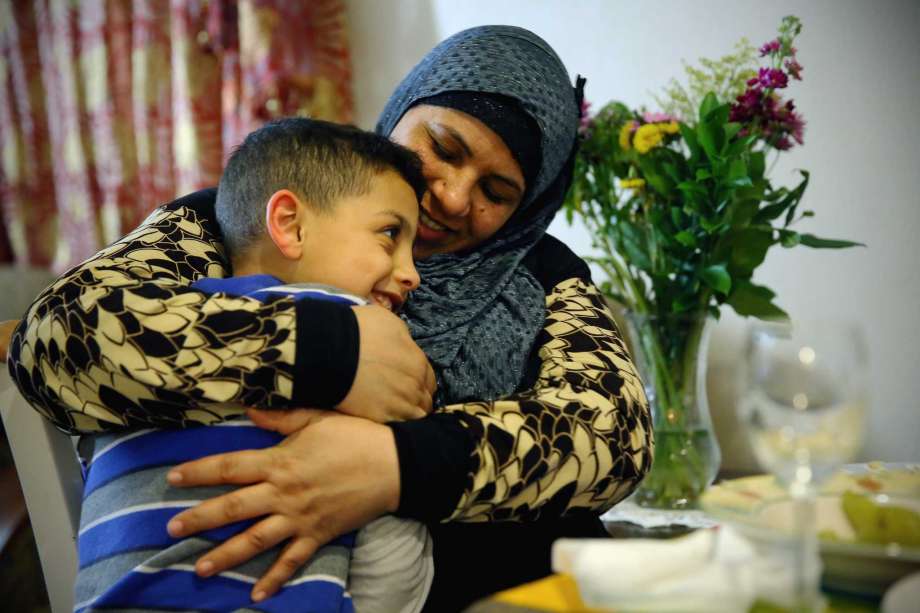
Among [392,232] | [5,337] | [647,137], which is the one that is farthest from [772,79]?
[5,337]

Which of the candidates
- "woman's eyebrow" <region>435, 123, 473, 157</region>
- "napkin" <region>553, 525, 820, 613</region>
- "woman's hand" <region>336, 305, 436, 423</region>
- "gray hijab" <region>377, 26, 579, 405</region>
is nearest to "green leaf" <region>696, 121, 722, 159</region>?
"gray hijab" <region>377, 26, 579, 405</region>

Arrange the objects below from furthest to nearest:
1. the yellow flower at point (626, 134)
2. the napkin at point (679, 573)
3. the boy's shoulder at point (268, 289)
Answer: the yellow flower at point (626, 134) < the boy's shoulder at point (268, 289) < the napkin at point (679, 573)

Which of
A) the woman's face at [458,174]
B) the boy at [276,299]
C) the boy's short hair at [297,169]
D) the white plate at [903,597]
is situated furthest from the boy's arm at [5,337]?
the white plate at [903,597]

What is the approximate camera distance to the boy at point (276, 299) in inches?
33.3

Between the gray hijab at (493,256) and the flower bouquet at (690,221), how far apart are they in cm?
13

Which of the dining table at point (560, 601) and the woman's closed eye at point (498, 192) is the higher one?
the woman's closed eye at point (498, 192)

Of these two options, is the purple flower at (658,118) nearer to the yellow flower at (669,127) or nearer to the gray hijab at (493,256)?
the yellow flower at (669,127)

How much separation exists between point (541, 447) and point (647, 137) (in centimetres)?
72

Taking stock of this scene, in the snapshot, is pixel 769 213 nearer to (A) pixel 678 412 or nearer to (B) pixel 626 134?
(B) pixel 626 134

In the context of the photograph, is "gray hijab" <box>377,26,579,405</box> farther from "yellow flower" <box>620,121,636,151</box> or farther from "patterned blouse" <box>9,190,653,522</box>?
"patterned blouse" <box>9,190,653,522</box>

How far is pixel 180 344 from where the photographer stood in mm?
874

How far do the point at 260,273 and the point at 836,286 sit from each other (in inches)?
53.9

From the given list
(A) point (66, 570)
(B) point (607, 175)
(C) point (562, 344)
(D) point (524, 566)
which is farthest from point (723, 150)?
(A) point (66, 570)

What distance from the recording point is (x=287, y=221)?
44.6 inches
